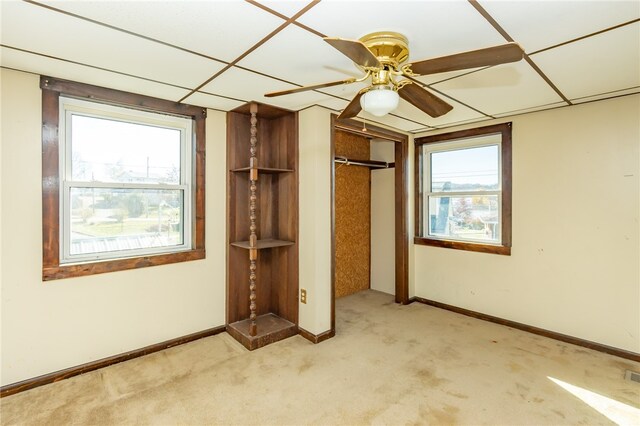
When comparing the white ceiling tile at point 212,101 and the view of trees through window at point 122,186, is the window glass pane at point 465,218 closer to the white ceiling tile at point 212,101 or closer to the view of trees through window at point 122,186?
the white ceiling tile at point 212,101

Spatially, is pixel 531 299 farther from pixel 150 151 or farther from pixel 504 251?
pixel 150 151

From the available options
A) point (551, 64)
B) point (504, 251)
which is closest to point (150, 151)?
point (551, 64)

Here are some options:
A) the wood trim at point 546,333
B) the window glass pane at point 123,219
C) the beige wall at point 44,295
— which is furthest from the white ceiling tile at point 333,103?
the wood trim at point 546,333

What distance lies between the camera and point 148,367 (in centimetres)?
266

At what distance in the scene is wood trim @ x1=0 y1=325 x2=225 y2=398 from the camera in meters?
2.30

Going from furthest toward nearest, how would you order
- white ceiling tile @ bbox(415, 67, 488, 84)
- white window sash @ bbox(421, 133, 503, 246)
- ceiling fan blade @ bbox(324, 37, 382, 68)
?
white window sash @ bbox(421, 133, 503, 246) < white ceiling tile @ bbox(415, 67, 488, 84) < ceiling fan blade @ bbox(324, 37, 382, 68)

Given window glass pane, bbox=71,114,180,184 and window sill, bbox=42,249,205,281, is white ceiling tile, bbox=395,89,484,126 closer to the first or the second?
window glass pane, bbox=71,114,180,184

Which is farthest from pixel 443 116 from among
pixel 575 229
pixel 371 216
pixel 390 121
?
pixel 371 216

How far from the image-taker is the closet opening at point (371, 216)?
14.2 feet

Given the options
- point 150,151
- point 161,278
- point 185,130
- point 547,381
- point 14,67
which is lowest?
point 547,381

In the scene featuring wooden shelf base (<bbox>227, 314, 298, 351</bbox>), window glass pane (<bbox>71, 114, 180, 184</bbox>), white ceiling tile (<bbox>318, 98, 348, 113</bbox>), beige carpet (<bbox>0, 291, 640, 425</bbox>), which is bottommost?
beige carpet (<bbox>0, 291, 640, 425</bbox>)

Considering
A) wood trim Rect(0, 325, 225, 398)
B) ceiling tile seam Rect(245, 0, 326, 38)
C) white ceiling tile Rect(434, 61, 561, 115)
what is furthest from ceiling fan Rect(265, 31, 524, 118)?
wood trim Rect(0, 325, 225, 398)

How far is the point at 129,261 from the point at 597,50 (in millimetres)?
3615

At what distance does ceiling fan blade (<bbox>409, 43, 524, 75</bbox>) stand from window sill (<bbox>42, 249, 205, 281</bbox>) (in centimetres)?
256
